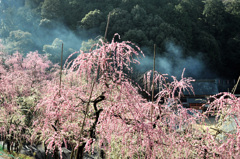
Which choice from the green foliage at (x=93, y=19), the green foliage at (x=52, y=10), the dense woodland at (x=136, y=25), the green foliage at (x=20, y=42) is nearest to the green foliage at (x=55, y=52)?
the dense woodland at (x=136, y=25)

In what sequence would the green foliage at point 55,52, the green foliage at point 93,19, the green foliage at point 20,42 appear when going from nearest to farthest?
the green foliage at point 55,52, the green foliage at point 20,42, the green foliage at point 93,19

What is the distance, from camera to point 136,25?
20.8 meters

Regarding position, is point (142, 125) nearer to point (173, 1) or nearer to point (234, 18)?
point (173, 1)

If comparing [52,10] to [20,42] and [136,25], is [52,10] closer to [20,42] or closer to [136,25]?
[20,42]

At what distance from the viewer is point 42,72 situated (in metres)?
15.2

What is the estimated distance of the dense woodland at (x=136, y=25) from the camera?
66.0 feet

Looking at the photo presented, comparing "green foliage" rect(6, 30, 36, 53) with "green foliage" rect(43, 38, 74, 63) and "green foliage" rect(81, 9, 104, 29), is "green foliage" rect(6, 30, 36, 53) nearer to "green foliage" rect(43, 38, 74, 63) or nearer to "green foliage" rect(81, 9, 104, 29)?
"green foliage" rect(43, 38, 74, 63)

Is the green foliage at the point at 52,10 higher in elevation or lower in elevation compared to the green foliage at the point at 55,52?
higher

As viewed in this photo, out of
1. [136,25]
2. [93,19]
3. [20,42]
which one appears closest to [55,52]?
[20,42]

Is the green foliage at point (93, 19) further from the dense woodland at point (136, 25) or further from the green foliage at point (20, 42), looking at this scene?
the green foliage at point (20, 42)

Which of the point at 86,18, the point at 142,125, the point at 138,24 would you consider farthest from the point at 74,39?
the point at 142,125

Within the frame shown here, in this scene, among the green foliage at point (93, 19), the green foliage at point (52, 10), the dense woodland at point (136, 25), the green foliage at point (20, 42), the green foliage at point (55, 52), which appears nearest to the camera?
the green foliage at point (55, 52)

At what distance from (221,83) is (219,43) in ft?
16.0

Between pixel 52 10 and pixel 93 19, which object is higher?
pixel 52 10
